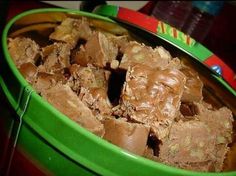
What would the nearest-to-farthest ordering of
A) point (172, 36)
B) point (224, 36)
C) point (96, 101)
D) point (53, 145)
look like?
point (53, 145)
point (96, 101)
point (172, 36)
point (224, 36)

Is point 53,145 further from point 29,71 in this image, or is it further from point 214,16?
point 214,16

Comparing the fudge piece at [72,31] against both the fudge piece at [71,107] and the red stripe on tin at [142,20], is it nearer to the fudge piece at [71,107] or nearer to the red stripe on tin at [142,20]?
the red stripe on tin at [142,20]

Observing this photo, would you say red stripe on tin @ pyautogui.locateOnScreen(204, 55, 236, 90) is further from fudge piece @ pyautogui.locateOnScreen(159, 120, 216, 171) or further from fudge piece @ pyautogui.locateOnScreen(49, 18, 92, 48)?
fudge piece @ pyautogui.locateOnScreen(49, 18, 92, 48)

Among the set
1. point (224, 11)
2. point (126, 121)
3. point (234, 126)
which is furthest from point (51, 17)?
point (224, 11)

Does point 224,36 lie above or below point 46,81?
below

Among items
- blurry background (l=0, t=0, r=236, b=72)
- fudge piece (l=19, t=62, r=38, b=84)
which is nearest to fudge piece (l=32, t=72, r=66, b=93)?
fudge piece (l=19, t=62, r=38, b=84)

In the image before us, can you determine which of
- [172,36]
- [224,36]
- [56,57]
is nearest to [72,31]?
[56,57]
